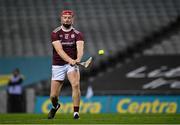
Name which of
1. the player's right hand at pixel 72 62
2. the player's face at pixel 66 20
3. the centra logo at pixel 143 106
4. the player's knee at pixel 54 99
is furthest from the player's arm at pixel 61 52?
the centra logo at pixel 143 106

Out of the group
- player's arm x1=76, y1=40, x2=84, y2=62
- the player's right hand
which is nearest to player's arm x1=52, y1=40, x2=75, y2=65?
the player's right hand

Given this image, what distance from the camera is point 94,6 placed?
32438mm

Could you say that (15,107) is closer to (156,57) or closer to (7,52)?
(7,52)

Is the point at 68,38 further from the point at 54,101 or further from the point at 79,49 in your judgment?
the point at 54,101

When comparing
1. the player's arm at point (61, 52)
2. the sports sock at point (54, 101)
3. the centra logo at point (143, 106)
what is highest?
the player's arm at point (61, 52)

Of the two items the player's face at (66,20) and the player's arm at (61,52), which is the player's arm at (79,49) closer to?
the player's arm at (61,52)

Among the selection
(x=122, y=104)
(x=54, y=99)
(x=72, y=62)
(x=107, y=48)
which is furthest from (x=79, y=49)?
(x=107, y=48)

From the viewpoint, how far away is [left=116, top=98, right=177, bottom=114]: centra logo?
997 inches

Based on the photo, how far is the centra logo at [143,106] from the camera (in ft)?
83.0

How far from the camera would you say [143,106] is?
2556cm

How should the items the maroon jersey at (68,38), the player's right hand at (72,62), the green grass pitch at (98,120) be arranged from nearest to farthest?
1. the green grass pitch at (98,120)
2. the player's right hand at (72,62)
3. the maroon jersey at (68,38)

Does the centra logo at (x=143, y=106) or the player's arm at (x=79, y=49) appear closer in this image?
the player's arm at (x=79, y=49)

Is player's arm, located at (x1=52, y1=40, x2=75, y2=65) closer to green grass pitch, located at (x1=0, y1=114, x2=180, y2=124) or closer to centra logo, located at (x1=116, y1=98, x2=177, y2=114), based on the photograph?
green grass pitch, located at (x1=0, y1=114, x2=180, y2=124)

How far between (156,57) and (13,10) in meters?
7.00
